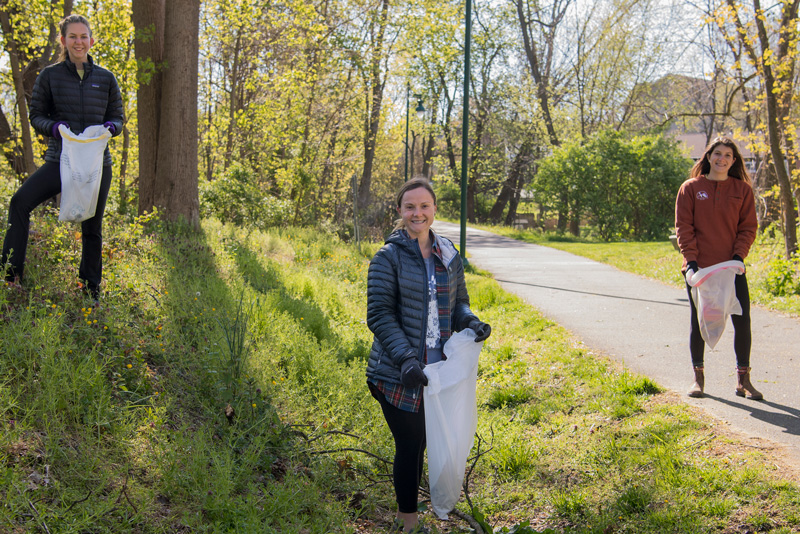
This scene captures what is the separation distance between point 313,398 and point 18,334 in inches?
86.8

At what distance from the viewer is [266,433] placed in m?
4.34

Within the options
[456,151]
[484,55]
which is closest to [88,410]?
[484,55]

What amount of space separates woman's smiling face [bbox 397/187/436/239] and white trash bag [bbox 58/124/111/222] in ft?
9.38

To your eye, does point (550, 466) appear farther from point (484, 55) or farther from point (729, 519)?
point (484, 55)

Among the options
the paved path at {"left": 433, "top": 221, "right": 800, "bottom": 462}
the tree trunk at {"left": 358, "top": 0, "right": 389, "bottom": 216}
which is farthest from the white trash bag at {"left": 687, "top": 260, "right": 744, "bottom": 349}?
the tree trunk at {"left": 358, "top": 0, "right": 389, "bottom": 216}

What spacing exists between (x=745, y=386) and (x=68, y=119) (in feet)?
18.7

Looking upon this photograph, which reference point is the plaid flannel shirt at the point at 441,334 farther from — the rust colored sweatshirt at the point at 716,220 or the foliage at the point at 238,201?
the foliage at the point at 238,201

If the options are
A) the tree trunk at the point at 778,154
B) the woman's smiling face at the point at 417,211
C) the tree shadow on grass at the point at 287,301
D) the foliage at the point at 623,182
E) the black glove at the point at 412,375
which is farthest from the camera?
the foliage at the point at 623,182

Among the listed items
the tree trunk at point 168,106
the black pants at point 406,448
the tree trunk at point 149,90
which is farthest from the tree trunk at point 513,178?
the black pants at point 406,448

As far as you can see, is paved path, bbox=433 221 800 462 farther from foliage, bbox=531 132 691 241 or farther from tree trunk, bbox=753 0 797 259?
foliage, bbox=531 132 691 241

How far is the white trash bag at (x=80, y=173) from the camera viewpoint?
4.93 meters

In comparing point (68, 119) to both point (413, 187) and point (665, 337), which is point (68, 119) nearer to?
point (413, 187)

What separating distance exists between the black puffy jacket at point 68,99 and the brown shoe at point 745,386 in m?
5.26

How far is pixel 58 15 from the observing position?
10.4 meters
